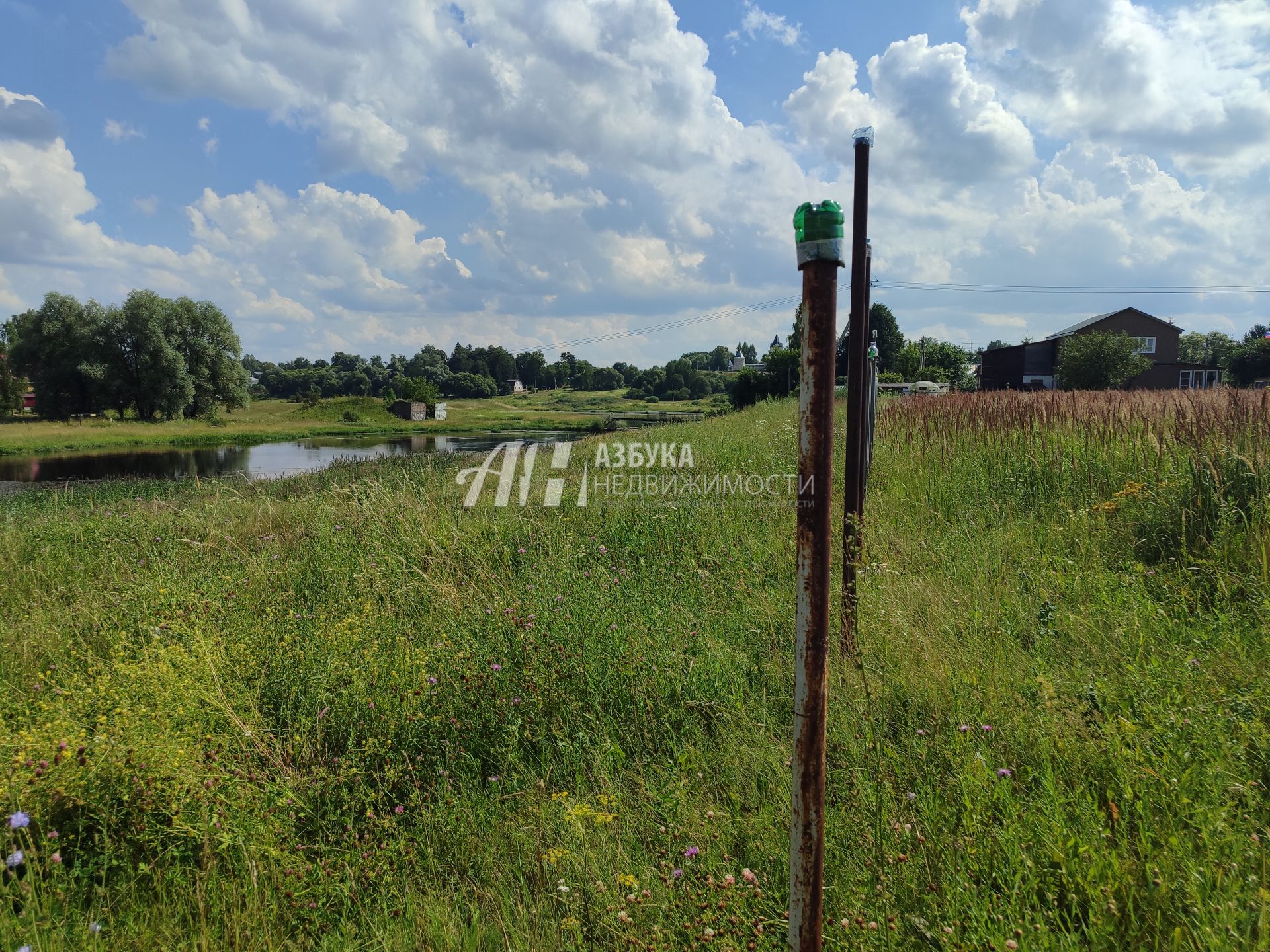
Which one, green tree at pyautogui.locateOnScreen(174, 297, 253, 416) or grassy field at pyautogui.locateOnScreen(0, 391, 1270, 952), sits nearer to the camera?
grassy field at pyautogui.locateOnScreen(0, 391, 1270, 952)

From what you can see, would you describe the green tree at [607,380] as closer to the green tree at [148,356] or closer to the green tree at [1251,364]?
the green tree at [148,356]

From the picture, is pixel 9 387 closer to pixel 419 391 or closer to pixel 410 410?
pixel 410 410

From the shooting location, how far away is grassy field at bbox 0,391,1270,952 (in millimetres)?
1810

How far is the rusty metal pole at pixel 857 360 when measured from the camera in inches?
147

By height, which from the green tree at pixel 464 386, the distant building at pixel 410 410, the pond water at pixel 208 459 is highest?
the green tree at pixel 464 386

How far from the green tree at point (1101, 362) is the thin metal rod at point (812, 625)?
127 ft

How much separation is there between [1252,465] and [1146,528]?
0.81 m

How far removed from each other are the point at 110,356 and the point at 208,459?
1860 centimetres

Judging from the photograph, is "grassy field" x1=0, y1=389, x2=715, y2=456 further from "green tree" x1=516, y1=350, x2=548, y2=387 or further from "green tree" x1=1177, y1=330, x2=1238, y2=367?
"green tree" x1=1177, y1=330, x2=1238, y2=367

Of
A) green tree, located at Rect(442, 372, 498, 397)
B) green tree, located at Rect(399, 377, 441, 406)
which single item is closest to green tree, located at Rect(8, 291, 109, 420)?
green tree, located at Rect(399, 377, 441, 406)

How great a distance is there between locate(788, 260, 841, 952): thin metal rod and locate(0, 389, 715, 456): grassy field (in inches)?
2049

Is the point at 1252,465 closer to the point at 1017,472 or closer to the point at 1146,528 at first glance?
the point at 1146,528

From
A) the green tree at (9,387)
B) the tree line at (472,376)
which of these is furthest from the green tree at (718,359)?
the green tree at (9,387)

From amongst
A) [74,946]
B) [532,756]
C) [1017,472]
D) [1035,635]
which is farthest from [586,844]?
[1017,472]
